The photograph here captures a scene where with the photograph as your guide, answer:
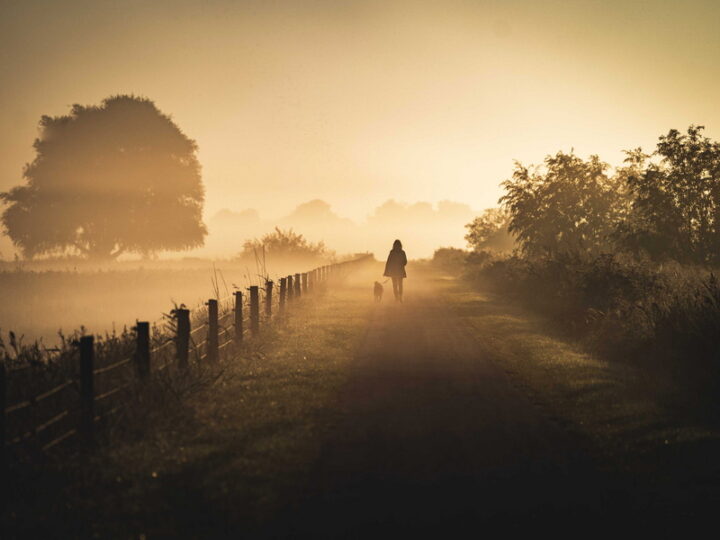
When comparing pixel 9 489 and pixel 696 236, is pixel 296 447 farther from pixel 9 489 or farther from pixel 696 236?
pixel 696 236

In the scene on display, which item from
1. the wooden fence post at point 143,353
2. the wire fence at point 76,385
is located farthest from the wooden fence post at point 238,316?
the wooden fence post at point 143,353

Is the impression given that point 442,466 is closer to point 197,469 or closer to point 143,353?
point 197,469

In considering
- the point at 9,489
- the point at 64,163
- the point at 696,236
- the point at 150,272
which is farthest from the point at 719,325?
the point at 64,163

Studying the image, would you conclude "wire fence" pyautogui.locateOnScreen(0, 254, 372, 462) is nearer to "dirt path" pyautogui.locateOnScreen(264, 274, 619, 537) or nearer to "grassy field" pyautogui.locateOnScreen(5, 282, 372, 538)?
"grassy field" pyautogui.locateOnScreen(5, 282, 372, 538)

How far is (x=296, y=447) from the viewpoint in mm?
6785

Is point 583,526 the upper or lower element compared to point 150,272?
lower

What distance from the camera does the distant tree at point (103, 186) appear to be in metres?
42.0

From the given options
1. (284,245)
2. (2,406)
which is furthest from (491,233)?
(2,406)

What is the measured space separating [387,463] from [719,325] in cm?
786

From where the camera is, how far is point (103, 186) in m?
42.7

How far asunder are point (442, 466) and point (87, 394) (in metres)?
4.35

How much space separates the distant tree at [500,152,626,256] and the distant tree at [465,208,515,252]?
19.4 m

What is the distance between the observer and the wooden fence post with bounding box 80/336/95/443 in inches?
277

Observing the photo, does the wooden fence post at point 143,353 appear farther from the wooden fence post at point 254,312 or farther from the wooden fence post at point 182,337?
the wooden fence post at point 254,312
